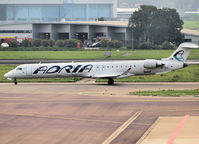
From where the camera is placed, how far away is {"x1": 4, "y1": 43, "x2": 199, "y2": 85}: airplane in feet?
170

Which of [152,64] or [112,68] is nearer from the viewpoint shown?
[152,64]

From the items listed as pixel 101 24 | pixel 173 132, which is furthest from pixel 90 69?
pixel 101 24

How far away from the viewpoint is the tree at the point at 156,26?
123625mm

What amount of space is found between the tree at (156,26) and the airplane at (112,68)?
2773 inches

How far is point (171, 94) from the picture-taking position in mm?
42375

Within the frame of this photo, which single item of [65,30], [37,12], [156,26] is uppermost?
[37,12]

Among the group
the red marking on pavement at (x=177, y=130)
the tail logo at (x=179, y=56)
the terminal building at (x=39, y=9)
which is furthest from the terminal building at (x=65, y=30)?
the red marking on pavement at (x=177, y=130)

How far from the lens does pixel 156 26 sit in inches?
4909

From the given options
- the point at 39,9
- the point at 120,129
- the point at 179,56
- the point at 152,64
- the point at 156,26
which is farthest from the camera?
the point at 39,9

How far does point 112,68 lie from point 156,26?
245 feet

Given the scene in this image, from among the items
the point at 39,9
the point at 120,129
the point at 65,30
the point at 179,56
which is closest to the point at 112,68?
the point at 179,56

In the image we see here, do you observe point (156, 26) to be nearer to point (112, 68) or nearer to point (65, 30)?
point (65, 30)

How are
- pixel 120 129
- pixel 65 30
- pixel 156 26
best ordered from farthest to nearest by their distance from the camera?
pixel 65 30 < pixel 156 26 < pixel 120 129

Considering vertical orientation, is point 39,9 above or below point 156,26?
above
